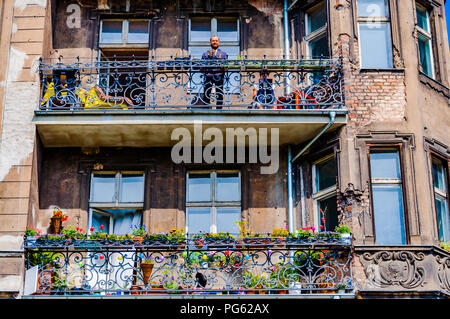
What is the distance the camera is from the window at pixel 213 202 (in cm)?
1327

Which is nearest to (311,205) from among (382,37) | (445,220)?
(445,220)

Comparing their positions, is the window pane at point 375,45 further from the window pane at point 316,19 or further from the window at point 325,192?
the window at point 325,192

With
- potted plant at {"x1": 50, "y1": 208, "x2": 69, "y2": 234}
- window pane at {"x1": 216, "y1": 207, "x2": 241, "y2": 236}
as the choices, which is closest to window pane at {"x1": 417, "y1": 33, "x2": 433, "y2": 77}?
window pane at {"x1": 216, "y1": 207, "x2": 241, "y2": 236}

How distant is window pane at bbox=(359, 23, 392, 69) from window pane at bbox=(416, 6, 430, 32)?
97 cm

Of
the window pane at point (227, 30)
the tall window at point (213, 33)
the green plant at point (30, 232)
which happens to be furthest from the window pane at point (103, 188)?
the window pane at point (227, 30)

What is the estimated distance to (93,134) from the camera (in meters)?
13.3

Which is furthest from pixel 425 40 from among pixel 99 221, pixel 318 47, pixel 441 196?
pixel 99 221

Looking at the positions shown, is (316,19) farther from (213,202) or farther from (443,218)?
(443,218)

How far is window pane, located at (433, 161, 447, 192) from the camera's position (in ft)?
43.3

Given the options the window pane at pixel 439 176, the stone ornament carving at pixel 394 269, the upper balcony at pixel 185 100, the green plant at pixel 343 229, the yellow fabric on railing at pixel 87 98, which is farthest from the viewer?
the window pane at pixel 439 176

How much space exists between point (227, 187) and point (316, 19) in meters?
3.51

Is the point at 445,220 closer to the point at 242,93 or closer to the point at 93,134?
the point at 242,93

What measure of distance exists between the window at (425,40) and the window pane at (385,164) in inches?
75.1

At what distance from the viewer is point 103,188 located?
44.5 feet
